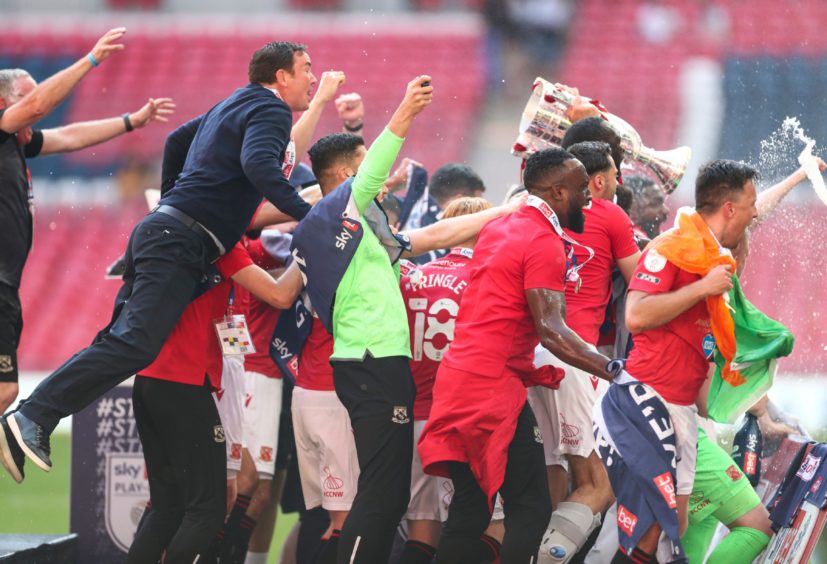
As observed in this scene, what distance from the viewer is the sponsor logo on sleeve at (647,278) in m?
4.81

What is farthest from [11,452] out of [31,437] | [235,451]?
[235,451]

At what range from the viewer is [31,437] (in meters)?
4.66

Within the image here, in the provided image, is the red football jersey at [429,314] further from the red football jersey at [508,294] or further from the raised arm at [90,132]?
the raised arm at [90,132]

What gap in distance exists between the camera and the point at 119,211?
17.5 m

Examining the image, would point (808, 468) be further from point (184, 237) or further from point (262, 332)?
point (184, 237)

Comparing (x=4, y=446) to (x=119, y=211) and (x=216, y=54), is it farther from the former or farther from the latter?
(x=216, y=54)

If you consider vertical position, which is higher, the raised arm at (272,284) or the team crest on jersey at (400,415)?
the raised arm at (272,284)

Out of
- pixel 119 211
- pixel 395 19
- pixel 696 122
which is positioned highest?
pixel 395 19

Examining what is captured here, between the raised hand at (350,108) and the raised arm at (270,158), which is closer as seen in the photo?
the raised arm at (270,158)

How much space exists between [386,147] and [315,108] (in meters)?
1.23

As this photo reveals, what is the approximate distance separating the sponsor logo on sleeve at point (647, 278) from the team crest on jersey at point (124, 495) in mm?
3139

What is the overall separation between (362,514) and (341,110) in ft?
8.11

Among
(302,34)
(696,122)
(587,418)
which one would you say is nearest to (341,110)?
(587,418)

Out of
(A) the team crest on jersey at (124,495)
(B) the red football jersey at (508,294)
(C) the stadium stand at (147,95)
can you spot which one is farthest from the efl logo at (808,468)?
(C) the stadium stand at (147,95)
